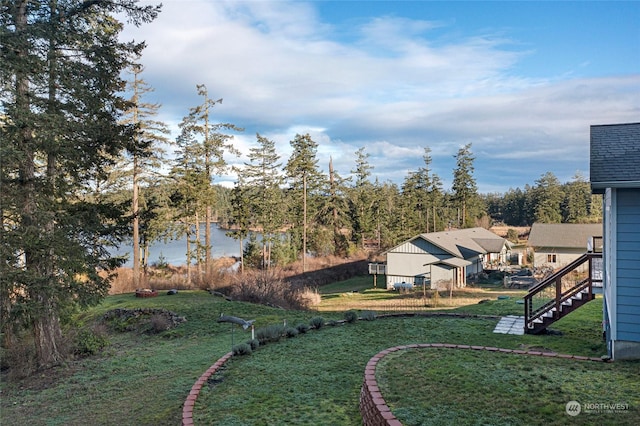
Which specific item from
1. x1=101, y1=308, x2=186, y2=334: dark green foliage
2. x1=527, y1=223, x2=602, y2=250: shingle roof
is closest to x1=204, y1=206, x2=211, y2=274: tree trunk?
x1=101, y1=308, x2=186, y2=334: dark green foliage

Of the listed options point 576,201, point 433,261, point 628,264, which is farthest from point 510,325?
point 576,201

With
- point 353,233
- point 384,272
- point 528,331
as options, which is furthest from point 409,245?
point 528,331

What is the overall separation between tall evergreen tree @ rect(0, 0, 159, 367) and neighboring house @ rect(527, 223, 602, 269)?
1420 inches

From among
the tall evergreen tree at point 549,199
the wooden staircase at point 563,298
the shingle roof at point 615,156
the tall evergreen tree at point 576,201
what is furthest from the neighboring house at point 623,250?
the tall evergreen tree at point 549,199

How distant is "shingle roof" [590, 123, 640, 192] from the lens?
7012 mm

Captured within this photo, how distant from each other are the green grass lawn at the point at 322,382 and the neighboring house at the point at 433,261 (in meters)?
19.5

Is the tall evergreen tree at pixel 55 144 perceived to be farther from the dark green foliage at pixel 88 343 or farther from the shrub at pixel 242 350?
the shrub at pixel 242 350

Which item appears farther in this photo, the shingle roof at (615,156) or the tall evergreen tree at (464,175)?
the tall evergreen tree at (464,175)

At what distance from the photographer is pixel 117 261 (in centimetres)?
991

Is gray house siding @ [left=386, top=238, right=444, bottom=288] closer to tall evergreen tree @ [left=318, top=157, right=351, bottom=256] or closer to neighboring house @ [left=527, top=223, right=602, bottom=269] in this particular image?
tall evergreen tree @ [left=318, top=157, right=351, bottom=256]

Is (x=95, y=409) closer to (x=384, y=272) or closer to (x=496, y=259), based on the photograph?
(x=384, y=272)

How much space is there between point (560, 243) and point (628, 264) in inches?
1318
